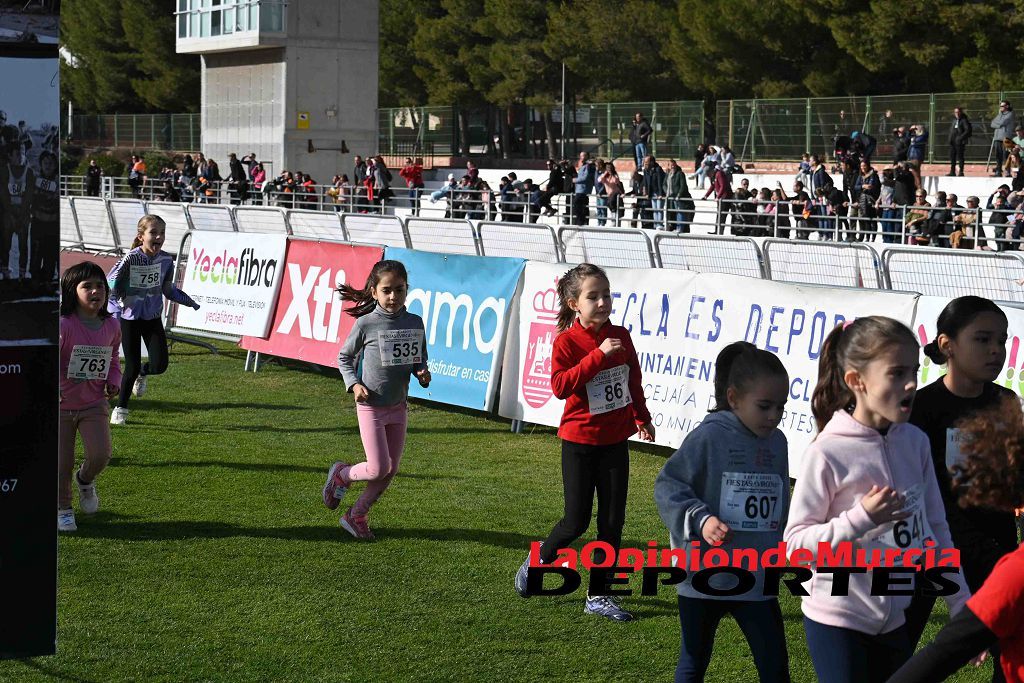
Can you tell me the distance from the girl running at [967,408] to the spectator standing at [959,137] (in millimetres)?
27737

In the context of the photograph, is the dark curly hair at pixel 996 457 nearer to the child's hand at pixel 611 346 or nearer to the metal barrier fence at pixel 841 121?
the child's hand at pixel 611 346

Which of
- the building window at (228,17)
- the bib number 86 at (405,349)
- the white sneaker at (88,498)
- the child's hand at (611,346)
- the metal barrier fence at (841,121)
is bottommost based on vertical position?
the white sneaker at (88,498)

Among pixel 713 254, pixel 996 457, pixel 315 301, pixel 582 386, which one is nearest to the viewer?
pixel 996 457

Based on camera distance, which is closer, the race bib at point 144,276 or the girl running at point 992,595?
the girl running at point 992,595

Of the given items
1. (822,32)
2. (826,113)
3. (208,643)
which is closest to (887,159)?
(826,113)

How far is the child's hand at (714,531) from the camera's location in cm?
455

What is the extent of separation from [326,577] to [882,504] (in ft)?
14.9

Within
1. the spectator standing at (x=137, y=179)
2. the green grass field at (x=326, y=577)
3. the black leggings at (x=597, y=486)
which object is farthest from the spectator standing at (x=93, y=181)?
the black leggings at (x=597, y=486)

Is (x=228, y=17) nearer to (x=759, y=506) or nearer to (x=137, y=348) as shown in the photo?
(x=137, y=348)

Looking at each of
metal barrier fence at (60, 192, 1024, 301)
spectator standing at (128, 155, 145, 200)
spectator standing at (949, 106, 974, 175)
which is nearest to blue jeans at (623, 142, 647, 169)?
spectator standing at (949, 106, 974, 175)

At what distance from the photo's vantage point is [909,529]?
4.31m

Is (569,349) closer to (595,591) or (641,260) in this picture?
(595,591)

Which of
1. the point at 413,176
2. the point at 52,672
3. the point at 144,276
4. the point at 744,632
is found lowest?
the point at 52,672

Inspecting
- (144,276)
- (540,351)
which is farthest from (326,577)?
(144,276)
